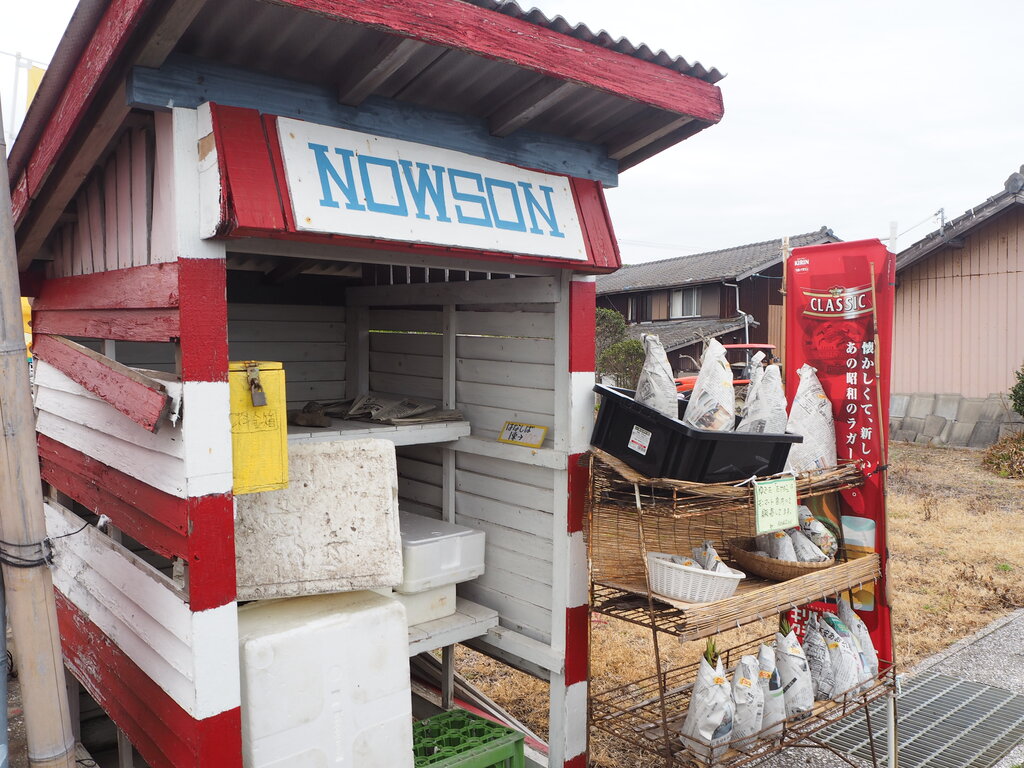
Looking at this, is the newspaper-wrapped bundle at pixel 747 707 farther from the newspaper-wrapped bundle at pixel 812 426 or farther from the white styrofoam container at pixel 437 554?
the white styrofoam container at pixel 437 554

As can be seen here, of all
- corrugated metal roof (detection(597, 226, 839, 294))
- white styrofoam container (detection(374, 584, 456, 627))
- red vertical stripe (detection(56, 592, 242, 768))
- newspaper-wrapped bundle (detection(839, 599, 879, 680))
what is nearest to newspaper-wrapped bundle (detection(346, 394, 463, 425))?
white styrofoam container (detection(374, 584, 456, 627))

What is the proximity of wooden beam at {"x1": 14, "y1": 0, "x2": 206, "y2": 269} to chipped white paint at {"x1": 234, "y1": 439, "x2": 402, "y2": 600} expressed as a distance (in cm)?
124

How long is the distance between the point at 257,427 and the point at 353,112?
3.58ft

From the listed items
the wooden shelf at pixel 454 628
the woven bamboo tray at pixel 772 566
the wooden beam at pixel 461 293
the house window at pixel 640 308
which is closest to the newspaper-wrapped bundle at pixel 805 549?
the woven bamboo tray at pixel 772 566

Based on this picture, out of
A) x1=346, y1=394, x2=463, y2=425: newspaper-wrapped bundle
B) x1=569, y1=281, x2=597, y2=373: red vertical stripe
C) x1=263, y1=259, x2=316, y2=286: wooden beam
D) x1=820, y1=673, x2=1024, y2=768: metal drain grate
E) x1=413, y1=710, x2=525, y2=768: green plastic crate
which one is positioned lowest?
x1=820, y1=673, x2=1024, y2=768: metal drain grate

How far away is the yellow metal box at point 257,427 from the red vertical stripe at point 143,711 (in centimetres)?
71

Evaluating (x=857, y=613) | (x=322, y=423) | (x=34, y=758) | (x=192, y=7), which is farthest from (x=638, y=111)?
(x=34, y=758)

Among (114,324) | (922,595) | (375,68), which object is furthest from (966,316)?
(114,324)

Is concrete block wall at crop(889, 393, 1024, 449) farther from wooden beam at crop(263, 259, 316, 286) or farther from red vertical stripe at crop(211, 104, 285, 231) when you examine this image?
red vertical stripe at crop(211, 104, 285, 231)

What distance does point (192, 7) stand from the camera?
1.94 metres

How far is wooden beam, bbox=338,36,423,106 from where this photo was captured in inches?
88.0

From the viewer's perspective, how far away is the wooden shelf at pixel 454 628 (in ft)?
→ 10.7

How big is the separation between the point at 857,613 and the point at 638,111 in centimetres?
267

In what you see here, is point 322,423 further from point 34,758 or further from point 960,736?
point 960,736
